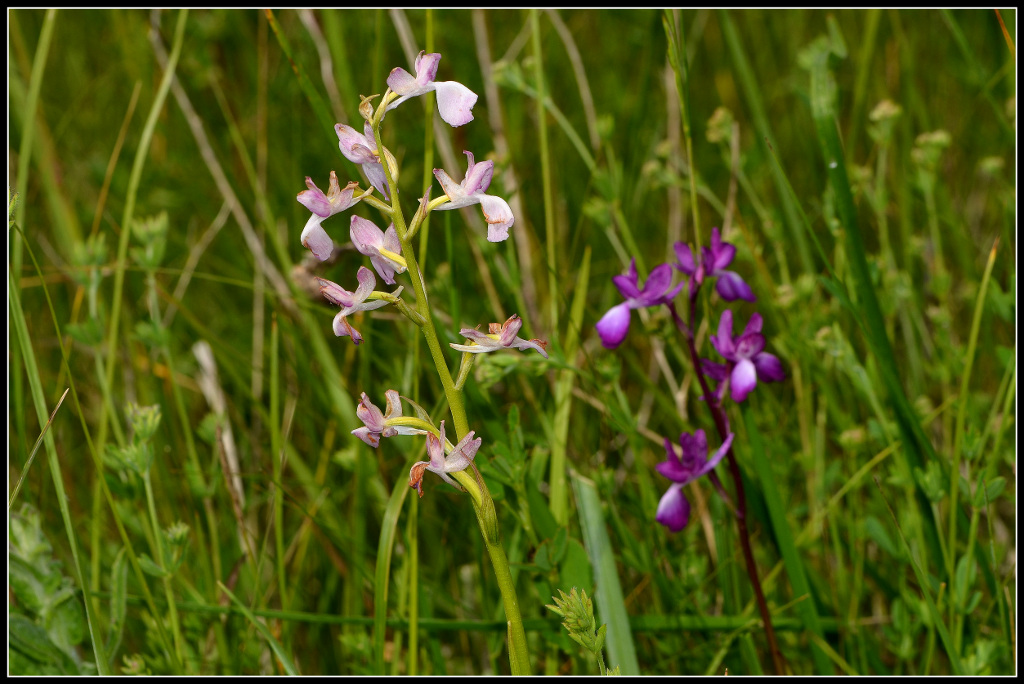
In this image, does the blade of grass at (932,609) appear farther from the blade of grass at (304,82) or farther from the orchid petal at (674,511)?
the blade of grass at (304,82)

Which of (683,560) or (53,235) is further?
(53,235)

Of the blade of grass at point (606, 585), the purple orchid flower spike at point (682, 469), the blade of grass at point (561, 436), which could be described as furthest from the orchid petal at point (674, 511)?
the blade of grass at point (561, 436)

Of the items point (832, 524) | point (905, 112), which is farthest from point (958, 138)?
point (832, 524)

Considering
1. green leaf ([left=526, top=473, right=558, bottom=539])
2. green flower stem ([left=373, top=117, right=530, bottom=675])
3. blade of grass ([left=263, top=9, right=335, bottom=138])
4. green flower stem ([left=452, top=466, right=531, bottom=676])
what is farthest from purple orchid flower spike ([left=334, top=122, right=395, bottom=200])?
green leaf ([left=526, top=473, right=558, bottom=539])

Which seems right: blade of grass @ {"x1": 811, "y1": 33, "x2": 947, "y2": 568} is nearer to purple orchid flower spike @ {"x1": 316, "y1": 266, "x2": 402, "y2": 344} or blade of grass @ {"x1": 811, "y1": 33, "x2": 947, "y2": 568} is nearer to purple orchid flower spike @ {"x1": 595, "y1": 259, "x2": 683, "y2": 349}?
purple orchid flower spike @ {"x1": 595, "y1": 259, "x2": 683, "y2": 349}

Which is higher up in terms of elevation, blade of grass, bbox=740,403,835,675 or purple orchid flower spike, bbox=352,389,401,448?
purple orchid flower spike, bbox=352,389,401,448

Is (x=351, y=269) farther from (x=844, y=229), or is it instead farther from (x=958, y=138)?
(x=958, y=138)

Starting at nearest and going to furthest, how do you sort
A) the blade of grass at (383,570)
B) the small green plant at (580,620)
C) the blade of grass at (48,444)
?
the small green plant at (580,620) → the blade of grass at (48,444) → the blade of grass at (383,570)
